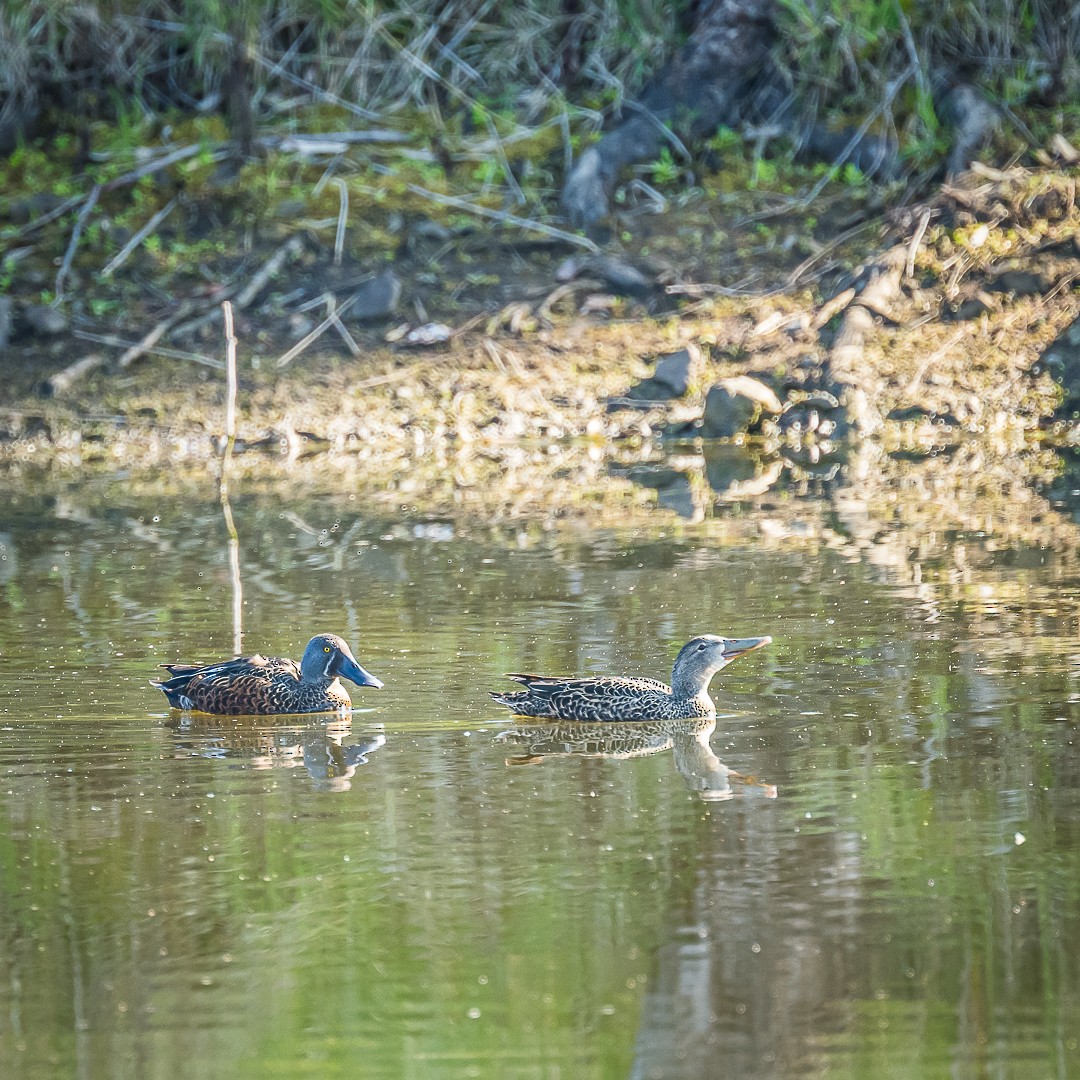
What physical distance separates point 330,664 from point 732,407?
8.79m

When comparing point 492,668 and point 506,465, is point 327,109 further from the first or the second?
point 492,668

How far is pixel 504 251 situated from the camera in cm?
1870

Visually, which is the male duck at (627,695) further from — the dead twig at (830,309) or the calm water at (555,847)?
the dead twig at (830,309)

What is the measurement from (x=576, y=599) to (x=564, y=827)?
394 centimetres

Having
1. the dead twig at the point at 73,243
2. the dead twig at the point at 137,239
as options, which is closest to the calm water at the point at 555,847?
the dead twig at the point at 73,243

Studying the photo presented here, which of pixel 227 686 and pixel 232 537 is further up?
pixel 232 537

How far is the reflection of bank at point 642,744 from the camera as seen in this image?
680cm

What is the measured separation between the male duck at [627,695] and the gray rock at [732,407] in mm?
8486

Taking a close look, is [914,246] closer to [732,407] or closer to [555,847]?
[732,407]

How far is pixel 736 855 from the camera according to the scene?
19.4ft

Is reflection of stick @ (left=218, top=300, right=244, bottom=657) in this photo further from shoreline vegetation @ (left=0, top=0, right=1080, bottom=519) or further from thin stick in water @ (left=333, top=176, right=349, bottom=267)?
thin stick in water @ (left=333, top=176, right=349, bottom=267)

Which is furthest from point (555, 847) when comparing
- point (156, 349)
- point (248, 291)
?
point (248, 291)

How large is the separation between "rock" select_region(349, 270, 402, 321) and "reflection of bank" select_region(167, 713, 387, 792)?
10.3m

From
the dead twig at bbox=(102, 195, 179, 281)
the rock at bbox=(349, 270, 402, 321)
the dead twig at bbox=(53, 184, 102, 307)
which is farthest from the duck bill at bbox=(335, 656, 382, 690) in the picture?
the dead twig at bbox=(102, 195, 179, 281)
